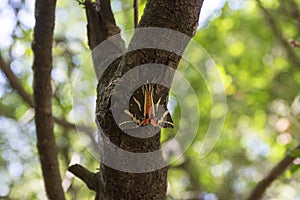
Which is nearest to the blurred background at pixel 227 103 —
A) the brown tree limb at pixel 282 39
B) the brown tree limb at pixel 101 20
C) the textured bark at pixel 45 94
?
the brown tree limb at pixel 282 39

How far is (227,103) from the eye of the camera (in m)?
2.76

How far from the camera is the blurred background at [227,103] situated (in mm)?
2359

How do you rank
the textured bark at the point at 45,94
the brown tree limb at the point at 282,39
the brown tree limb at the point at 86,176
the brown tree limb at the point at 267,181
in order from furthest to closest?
the brown tree limb at the point at 282,39 → the brown tree limb at the point at 267,181 → the textured bark at the point at 45,94 → the brown tree limb at the point at 86,176

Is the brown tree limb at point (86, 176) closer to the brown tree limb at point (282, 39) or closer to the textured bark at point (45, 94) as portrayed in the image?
the textured bark at point (45, 94)

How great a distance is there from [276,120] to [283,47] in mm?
456

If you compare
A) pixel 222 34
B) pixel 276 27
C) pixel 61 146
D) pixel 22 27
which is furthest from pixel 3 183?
pixel 276 27

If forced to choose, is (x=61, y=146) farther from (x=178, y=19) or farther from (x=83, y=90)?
(x=178, y=19)

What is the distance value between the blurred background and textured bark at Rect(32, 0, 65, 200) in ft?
2.24

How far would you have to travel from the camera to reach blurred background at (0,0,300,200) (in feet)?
7.74

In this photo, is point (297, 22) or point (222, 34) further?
point (222, 34)

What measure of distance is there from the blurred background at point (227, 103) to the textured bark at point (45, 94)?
0.68 meters

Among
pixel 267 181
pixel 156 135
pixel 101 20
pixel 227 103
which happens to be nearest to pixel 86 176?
pixel 156 135

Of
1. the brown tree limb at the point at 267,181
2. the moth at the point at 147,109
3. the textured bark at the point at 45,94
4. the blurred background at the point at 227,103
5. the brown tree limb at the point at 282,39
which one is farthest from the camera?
the brown tree limb at the point at 282,39

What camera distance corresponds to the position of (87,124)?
6.05ft
